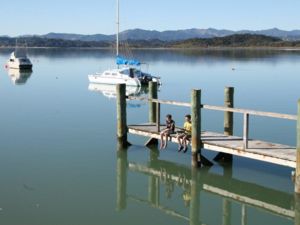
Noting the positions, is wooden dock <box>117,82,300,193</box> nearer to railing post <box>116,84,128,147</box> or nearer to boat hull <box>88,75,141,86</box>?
railing post <box>116,84,128,147</box>

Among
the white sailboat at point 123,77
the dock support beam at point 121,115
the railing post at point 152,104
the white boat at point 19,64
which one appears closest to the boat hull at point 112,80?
the white sailboat at point 123,77

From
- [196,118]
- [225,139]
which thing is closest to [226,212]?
[225,139]

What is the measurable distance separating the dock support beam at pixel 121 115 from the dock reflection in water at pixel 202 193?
1489mm

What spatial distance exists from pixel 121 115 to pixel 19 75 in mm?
48583

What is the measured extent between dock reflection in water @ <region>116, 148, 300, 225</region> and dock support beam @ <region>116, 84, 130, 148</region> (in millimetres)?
1489

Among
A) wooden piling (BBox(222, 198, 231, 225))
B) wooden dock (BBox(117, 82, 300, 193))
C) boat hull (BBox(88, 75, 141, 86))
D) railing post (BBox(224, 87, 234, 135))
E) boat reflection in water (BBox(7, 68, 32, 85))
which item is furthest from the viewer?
boat reflection in water (BBox(7, 68, 32, 85))

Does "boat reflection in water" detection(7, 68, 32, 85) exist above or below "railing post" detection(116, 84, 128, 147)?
below

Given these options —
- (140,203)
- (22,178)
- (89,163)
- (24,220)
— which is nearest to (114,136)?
(89,163)

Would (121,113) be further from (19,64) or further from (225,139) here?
(19,64)

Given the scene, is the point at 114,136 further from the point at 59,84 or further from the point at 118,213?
the point at 59,84

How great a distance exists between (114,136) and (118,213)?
31.7 feet

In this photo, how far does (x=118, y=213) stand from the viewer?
572 inches

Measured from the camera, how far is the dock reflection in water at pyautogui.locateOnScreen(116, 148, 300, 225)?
1445 centimetres

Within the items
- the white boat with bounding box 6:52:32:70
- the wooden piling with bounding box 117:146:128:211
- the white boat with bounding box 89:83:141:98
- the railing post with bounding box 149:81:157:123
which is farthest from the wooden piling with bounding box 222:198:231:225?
the white boat with bounding box 6:52:32:70
